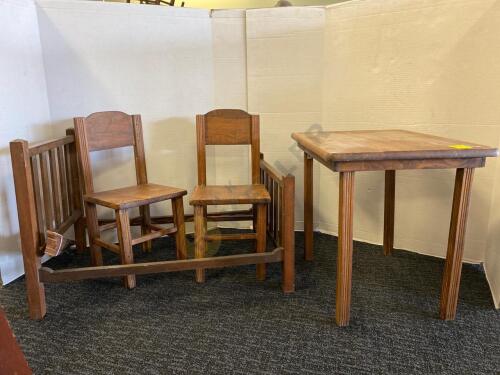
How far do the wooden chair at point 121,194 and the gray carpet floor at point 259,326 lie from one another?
0.63ft

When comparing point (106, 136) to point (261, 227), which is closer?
point (261, 227)

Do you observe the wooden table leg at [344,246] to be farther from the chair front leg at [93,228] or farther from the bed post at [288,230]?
the chair front leg at [93,228]

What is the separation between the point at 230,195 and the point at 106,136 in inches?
28.9

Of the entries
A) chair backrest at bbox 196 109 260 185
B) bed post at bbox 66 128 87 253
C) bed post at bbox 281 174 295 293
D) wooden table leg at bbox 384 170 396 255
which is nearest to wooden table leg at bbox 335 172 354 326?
bed post at bbox 281 174 295 293

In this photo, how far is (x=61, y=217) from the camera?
203 centimetres

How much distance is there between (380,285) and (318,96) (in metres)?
1.15

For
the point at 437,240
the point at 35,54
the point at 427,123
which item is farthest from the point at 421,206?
the point at 35,54

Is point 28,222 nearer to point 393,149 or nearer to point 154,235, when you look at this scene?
point 154,235

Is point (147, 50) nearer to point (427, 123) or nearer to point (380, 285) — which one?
point (427, 123)

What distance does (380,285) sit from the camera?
6.16ft

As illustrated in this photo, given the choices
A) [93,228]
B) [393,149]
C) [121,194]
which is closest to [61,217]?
[93,228]

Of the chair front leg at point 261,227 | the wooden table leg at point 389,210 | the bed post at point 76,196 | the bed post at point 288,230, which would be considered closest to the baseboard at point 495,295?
the wooden table leg at point 389,210

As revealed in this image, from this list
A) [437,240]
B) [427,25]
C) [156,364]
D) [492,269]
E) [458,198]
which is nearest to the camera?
[156,364]

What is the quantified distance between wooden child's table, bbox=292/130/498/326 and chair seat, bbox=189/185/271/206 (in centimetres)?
32
